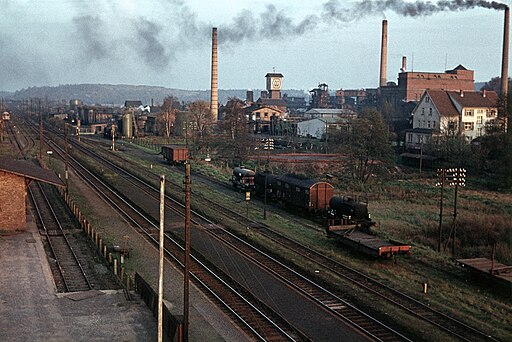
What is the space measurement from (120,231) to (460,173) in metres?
18.3

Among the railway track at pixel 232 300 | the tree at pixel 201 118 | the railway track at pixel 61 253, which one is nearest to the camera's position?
the railway track at pixel 232 300

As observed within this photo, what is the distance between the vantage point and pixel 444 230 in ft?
109

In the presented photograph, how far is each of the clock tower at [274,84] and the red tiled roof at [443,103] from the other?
95212 mm

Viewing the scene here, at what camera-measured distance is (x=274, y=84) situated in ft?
564

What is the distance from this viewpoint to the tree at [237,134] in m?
69.4

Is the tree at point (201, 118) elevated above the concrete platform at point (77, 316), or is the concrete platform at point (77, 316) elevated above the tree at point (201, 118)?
the tree at point (201, 118)

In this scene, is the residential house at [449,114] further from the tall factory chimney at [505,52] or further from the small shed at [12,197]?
the small shed at [12,197]

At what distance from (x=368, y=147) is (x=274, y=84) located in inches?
4754

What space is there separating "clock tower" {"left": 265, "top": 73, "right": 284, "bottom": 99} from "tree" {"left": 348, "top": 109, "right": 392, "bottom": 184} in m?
119

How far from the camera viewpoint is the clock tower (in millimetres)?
171750

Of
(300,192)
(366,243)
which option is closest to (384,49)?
(300,192)

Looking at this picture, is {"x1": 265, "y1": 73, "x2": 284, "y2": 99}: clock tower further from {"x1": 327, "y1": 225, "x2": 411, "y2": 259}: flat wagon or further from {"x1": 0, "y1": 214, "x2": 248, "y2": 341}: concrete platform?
{"x1": 0, "y1": 214, "x2": 248, "y2": 341}: concrete platform

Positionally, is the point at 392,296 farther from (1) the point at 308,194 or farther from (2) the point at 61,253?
(1) the point at 308,194

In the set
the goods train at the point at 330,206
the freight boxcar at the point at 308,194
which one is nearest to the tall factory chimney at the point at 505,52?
the goods train at the point at 330,206
